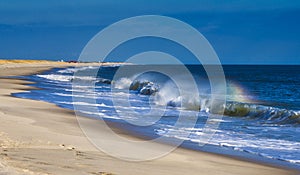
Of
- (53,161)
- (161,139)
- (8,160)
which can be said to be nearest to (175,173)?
(53,161)

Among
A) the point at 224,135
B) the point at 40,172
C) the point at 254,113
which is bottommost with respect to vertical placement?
the point at 40,172

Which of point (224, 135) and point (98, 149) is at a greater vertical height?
point (224, 135)

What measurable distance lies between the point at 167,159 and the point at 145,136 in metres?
3.38

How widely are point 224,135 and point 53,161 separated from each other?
666cm

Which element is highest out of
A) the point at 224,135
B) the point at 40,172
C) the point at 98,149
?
the point at 224,135

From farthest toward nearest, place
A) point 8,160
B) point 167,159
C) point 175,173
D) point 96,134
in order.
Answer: point 96,134 → point 167,159 → point 175,173 → point 8,160

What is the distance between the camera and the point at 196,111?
2038cm

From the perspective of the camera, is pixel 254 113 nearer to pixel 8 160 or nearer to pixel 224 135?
pixel 224 135

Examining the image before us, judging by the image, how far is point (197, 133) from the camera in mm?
13094

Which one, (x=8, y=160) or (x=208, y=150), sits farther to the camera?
(x=208, y=150)

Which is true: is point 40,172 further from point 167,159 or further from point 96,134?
point 96,134

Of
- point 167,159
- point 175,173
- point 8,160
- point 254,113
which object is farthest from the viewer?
point 254,113

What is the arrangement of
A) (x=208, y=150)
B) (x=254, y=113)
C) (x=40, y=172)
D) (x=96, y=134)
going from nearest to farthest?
(x=40, y=172), (x=208, y=150), (x=96, y=134), (x=254, y=113)

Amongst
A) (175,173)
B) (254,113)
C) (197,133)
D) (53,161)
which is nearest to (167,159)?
(175,173)
